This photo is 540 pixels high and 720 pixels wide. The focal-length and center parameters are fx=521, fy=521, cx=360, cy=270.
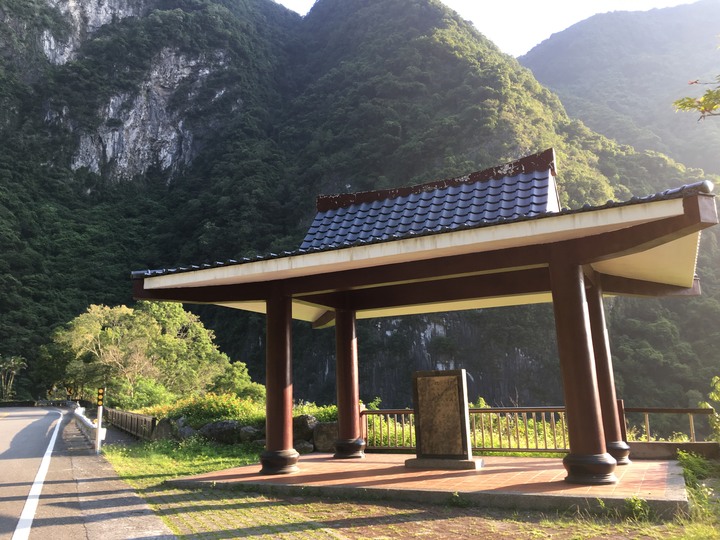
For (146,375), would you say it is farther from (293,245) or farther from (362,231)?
(293,245)

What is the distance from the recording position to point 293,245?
65.2m

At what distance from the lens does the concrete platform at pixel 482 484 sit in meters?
5.75

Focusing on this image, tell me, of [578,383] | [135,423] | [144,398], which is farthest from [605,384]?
[144,398]

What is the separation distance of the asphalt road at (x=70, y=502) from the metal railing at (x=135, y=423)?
2737mm

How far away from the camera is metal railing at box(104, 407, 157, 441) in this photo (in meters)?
15.0

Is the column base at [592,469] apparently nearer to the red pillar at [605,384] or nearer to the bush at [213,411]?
the red pillar at [605,384]

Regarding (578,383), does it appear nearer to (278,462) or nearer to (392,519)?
(392,519)

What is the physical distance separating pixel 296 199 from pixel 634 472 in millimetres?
71671

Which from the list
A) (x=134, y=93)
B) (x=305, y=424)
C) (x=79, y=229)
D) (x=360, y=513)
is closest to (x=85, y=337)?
(x=305, y=424)

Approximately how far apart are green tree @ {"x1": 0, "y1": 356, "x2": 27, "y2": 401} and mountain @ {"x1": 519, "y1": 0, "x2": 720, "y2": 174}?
93.5 meters

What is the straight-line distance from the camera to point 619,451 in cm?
823

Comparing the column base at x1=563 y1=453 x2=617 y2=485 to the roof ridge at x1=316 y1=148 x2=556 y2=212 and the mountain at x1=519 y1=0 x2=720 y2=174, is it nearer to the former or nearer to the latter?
the roof ridge at x1=316 y1=148 x2=556 y2=212

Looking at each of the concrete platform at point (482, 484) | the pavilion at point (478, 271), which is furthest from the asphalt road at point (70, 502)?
the pavilion at point (478, 271)

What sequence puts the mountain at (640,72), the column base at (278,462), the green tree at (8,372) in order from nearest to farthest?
the column base at (278,462) → the green tree at (8,372) → the mountain at (640,72)
